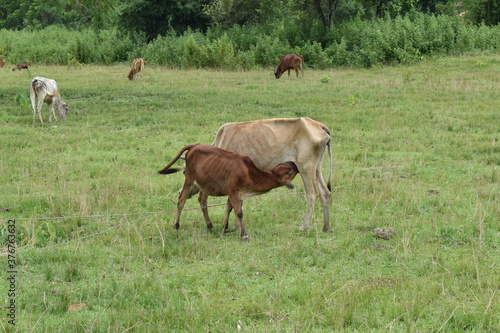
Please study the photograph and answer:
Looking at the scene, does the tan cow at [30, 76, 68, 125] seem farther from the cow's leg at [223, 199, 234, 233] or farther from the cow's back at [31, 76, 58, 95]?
the cow's leg at [223, 199, 234, 233]

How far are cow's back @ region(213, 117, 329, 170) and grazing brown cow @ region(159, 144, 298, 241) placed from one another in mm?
441

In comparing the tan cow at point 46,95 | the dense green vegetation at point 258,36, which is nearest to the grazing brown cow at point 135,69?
the dense green vegetation at point 258,36

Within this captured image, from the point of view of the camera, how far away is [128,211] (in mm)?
7508

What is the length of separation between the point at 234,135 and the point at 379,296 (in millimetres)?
2991

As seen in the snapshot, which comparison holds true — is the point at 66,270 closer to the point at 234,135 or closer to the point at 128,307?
the point at 128,307

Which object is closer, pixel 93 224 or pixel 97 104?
pixel 93 224

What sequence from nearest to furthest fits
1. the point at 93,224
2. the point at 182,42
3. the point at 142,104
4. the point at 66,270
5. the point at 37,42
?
the point at 66,270 → the point at 93,224 → the point at 142,104 → the point at 182,42 → the point at 37,42

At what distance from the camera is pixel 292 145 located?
A: 7.01m

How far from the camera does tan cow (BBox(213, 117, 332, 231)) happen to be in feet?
22.6

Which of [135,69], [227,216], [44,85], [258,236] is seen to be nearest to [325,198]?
[258,236]

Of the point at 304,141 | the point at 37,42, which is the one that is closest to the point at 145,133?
the point at 304,141

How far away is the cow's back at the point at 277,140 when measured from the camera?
691 cm

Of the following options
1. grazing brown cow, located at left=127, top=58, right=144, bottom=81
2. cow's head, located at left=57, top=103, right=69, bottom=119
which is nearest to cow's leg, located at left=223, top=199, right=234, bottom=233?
cow's head, located at left=57, top=103, right=69, bottom=119

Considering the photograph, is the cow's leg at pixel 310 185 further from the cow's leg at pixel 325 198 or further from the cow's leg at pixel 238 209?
the cow's leg at pixel 238 209
